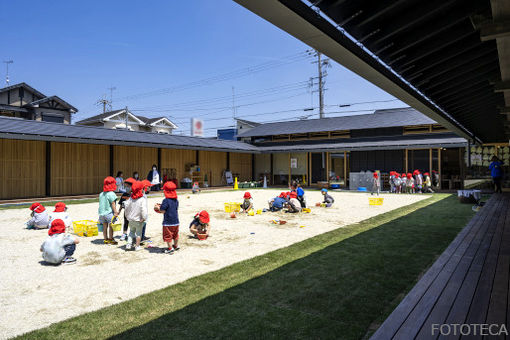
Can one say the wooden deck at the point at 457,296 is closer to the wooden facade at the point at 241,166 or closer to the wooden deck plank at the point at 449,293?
the wooden deck plank at the point at 449,293

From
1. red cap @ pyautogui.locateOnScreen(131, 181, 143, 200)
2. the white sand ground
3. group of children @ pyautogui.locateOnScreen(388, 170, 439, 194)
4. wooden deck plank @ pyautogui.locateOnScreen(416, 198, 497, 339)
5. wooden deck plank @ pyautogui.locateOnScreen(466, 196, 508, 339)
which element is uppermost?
red cap @ pyautogui.locateOnScreen(131, 181, 143, 200)

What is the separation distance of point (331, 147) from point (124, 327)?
936 inches

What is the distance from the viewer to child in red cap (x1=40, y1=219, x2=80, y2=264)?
5.59 metres

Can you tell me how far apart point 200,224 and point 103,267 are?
267 cm

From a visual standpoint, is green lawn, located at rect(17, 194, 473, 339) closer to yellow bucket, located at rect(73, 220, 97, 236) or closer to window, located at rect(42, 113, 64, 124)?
yellow bucket, located at rect(73, 220, 97, 236)

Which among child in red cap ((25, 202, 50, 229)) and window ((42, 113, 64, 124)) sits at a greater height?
window ((42, 113, 64, 124))

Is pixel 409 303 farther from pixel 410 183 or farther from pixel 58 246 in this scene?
pixel 410 183

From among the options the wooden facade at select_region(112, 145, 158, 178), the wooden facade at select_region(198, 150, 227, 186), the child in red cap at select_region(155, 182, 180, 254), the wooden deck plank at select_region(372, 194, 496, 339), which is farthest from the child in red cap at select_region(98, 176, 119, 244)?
the wooden facade at select_region(198, 150, 227, 186)

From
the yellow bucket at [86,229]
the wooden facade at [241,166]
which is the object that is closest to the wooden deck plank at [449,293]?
the yellow bucket at [86,229]

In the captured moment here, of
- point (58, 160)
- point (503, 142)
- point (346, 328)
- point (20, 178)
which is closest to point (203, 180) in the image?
point (58, 160)

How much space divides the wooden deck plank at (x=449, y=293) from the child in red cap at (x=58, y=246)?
5.91 meters

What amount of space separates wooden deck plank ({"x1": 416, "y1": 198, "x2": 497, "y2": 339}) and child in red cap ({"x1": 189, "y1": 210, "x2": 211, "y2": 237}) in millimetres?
5301

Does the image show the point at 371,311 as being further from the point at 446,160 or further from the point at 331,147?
the point at 446,160

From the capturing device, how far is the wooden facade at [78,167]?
18.2 meters
